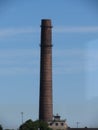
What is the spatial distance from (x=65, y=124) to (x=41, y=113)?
16569 millimetres

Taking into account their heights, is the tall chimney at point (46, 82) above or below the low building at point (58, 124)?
above

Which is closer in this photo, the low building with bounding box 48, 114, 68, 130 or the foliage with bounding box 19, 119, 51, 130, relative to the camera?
the foliage with bounding box 19, 119, 51, 130

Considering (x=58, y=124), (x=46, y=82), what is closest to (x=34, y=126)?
(x=46, y=82)

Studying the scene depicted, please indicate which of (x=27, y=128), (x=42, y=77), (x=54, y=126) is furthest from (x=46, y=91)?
(x=54, y=126)

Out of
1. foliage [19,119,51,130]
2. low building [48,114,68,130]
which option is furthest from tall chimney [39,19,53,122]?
low building [48,114,68,130]

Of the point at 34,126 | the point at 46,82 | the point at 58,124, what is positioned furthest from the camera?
the point at 58,124

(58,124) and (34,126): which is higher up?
(34,126)

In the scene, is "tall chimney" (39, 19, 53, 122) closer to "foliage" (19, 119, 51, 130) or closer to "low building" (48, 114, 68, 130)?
"foliage" (19, 119, 51, 130)

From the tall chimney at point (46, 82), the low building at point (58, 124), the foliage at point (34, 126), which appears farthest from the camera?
the low building at point (58, 124)

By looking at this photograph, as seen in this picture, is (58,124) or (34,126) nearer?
(34,126)

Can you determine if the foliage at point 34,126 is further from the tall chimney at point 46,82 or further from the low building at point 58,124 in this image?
the low building at point 58,124

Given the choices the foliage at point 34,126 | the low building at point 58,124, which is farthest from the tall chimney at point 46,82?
the low building at point 58,124

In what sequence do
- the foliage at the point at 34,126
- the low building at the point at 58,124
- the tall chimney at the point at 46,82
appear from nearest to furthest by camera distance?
the foliage at the point at 34,126
the tall chimney at the point at 46,82
the low building at the point at 58,124

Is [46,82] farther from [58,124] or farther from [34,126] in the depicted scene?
[58,124]
